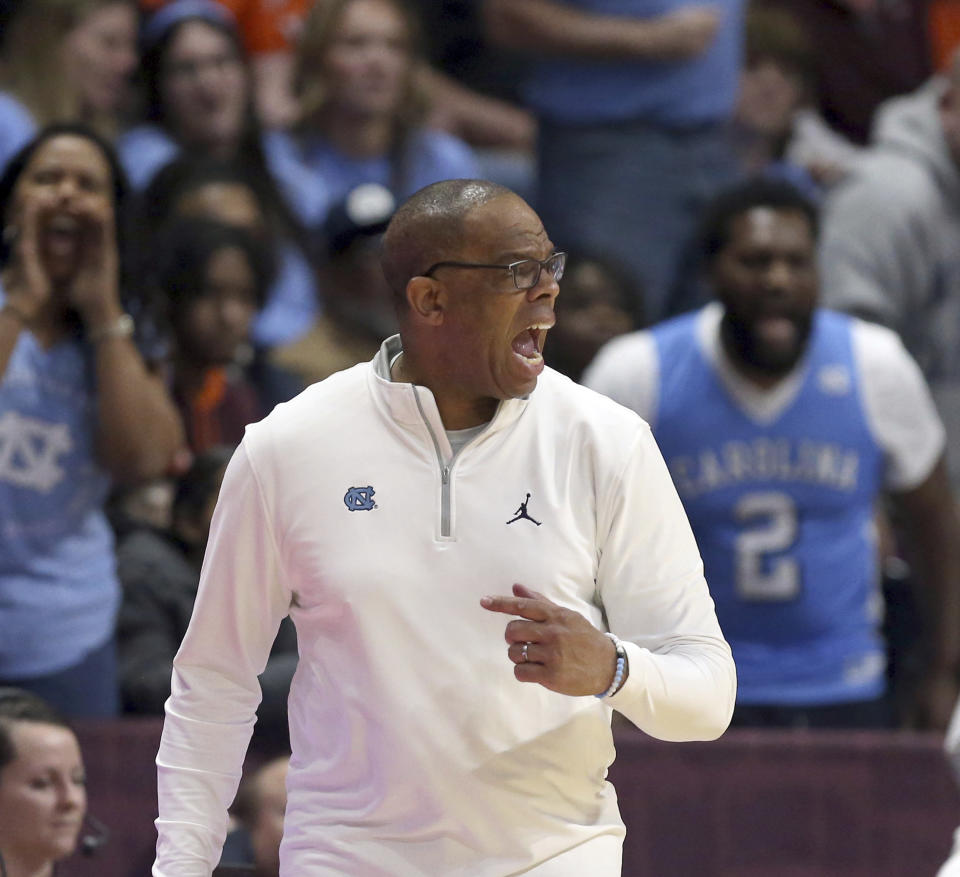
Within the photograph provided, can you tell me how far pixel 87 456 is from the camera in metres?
4.96

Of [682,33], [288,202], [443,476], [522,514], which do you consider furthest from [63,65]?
[522,514]

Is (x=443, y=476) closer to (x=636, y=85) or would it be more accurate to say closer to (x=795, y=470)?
(x=795, y=470)

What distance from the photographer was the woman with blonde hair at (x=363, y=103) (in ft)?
23.5

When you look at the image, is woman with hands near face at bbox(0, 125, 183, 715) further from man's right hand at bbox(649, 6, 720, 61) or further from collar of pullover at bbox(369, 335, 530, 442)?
man's right hand at bbox(649, 6, 720, 61)

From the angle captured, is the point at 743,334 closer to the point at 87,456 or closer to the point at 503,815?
the point at 87,456

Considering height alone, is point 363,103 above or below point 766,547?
above

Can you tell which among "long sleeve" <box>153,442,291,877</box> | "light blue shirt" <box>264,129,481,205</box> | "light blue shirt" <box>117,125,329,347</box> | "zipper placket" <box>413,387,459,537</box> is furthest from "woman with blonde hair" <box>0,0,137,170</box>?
"zipper placket" <box>413,387,459,537</box>

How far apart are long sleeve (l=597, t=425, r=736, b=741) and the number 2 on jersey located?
8.48 feet

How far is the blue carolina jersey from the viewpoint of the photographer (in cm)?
558

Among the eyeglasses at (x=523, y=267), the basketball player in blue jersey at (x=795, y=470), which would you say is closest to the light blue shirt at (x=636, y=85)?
the basketball player in blue jersey at (x=795, y=470)

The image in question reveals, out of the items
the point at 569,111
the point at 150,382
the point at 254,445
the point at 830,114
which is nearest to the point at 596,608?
the point at 254,445

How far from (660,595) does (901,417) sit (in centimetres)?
294

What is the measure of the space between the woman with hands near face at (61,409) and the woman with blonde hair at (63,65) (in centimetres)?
143

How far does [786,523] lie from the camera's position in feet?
18.5
